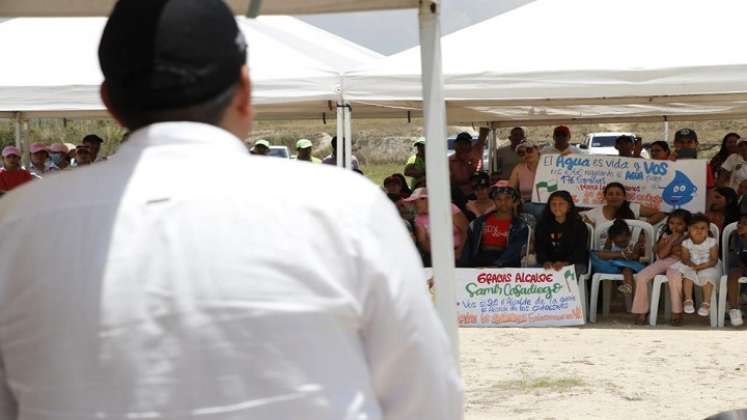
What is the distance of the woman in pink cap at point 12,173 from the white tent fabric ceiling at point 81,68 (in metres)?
1.52

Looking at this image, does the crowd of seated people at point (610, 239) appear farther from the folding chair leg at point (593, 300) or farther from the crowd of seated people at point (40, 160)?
the crowd of seated people at point (40, 160)

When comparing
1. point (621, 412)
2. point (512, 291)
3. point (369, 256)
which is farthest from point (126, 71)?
point (512, 291)

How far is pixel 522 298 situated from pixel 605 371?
1.84m

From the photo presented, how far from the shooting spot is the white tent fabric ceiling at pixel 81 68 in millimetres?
9453

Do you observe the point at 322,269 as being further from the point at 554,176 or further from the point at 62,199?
the point at 554,176

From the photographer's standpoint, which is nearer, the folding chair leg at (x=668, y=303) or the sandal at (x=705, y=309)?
the sandal at (x=705, y=309)

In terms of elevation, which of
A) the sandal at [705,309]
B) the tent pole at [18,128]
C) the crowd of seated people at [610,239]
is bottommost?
the sandal at [705,309]

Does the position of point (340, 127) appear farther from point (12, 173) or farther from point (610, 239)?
point (12, 173)

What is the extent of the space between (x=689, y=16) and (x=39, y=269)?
887cm

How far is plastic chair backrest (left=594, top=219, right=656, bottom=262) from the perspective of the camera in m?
9.50

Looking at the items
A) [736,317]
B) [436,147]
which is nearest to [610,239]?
[736,317]

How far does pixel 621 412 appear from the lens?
20.6 ft

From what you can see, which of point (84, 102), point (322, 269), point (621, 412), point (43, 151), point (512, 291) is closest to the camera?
point (322, 269)

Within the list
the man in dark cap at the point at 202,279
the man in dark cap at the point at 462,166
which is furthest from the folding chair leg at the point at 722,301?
the man in dark cap at the point at 202,279
